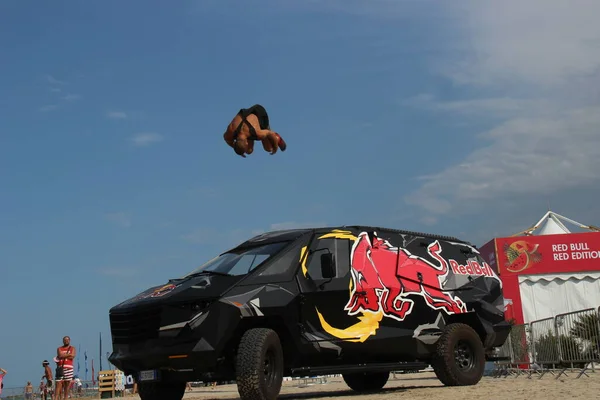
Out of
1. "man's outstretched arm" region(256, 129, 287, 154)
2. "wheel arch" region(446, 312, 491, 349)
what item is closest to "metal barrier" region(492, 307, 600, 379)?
"wheel arch" region(446, 312, 491, 349)

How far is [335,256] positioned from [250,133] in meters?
2.15

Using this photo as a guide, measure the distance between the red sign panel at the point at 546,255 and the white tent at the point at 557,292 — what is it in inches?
12.3

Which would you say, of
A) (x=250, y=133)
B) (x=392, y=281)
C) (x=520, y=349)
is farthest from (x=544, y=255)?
(x=250, y=133)

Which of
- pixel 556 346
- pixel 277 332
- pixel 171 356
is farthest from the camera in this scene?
pixel 556 346

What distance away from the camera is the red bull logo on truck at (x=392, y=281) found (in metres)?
10.4

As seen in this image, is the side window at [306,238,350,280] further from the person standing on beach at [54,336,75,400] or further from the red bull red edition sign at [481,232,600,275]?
the red bull red edition sign at [481,232,600,275]

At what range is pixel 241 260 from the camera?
10.2m

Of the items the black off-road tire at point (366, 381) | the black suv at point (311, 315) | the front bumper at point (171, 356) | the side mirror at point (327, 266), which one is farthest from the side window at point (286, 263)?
the black off-road tire at point (366, 381)

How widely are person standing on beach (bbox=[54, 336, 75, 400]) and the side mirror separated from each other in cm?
927

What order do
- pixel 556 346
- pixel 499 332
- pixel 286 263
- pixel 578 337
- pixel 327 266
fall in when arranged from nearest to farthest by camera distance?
pixel 286 263
pixel 327 266
pixel 499 332
pixel 578 337
pixel 556 346

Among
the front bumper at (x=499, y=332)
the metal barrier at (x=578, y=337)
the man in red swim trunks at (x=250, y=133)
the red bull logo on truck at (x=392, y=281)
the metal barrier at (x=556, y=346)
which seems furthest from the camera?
the metal barrier at (x=556, y=346)

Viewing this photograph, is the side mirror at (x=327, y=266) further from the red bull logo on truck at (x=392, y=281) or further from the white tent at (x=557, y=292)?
the white tent at (x=557, y=292)

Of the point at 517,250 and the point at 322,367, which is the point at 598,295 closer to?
the point at 517,250

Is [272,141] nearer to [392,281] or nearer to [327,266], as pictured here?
[327,266]
